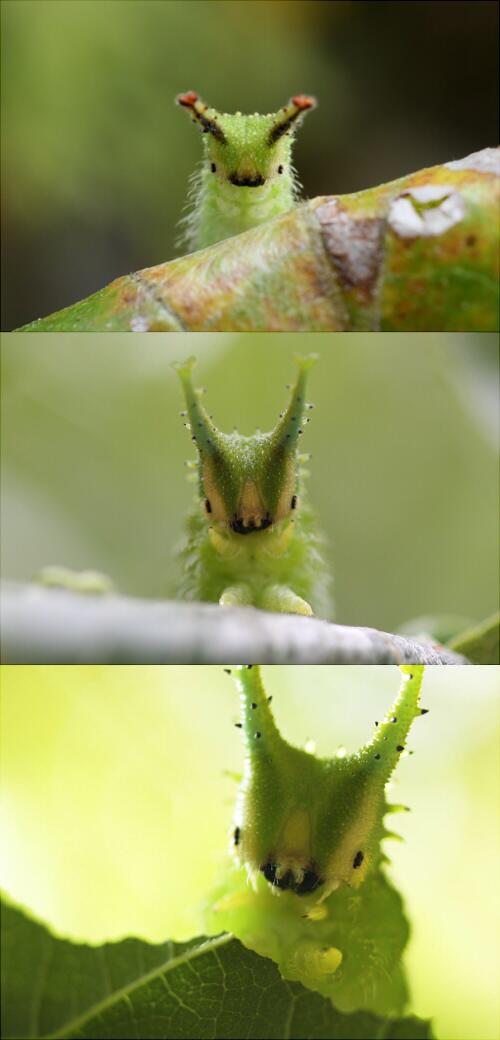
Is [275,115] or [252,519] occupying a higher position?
[275,115]

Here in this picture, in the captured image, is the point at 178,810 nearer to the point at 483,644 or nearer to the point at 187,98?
the point at 483,644

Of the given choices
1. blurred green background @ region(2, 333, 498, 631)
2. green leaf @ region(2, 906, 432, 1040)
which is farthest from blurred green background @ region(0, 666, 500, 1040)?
blurred green background @ region(2, 333, 498, 631)

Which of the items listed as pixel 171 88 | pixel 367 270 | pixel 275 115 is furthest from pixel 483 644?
pixel 171 88

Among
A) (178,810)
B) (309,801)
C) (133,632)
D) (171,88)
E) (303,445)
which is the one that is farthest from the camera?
(171,88)

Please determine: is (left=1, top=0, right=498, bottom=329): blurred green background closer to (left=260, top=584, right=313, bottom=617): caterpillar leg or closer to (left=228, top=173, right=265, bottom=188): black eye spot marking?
(left=228, top=173, right=265, bottom=188): black eye spot marking

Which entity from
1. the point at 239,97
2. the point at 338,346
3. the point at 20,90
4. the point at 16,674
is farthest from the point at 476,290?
the point at 20,90
